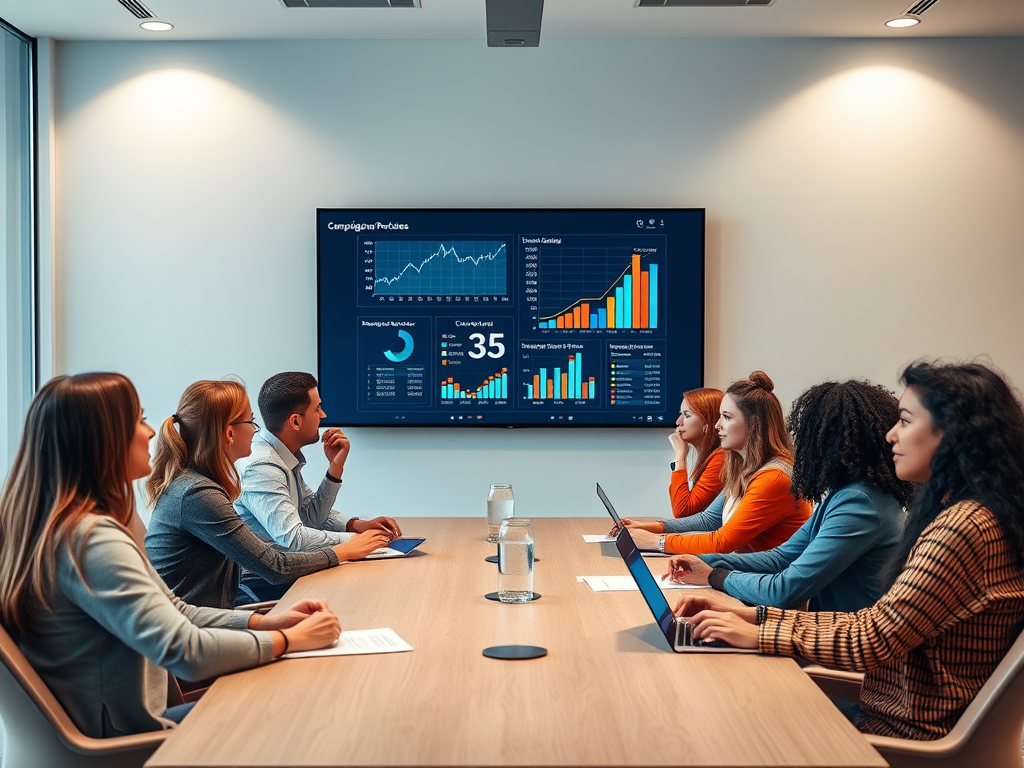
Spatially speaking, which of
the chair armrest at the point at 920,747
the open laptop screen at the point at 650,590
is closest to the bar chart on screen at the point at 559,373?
the open laptop screen at the point at 650,590

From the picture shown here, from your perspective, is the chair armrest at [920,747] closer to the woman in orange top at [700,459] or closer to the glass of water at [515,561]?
the glass of water at [515,561]

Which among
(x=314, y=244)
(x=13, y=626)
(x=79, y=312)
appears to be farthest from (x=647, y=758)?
(x=79, y=312)

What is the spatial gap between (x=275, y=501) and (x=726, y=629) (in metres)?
1.62

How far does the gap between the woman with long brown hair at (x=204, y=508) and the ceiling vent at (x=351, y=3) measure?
2096mm

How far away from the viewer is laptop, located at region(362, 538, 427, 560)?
2.82 metres

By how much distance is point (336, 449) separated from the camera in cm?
353

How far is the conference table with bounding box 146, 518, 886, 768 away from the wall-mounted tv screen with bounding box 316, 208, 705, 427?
247 centimetres

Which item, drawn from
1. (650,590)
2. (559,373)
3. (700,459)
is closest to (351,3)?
(559,373)

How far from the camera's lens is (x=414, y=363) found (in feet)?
15.1

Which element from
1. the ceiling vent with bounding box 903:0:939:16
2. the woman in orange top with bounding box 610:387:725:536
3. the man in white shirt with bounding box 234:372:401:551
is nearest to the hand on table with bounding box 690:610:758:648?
the man in white shirt with bounding box 234:372:401:551

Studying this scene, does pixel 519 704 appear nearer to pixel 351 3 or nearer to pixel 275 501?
pixel 275 501

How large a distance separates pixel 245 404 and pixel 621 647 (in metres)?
1.28

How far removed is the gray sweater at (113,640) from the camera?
1.62 meters

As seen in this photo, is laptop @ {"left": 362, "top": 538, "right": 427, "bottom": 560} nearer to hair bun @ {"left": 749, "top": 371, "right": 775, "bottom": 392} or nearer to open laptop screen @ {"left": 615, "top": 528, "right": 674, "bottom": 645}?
open laptop screen @ {"left": 615, "top": 528, "right": 674, "bottom": 645}
